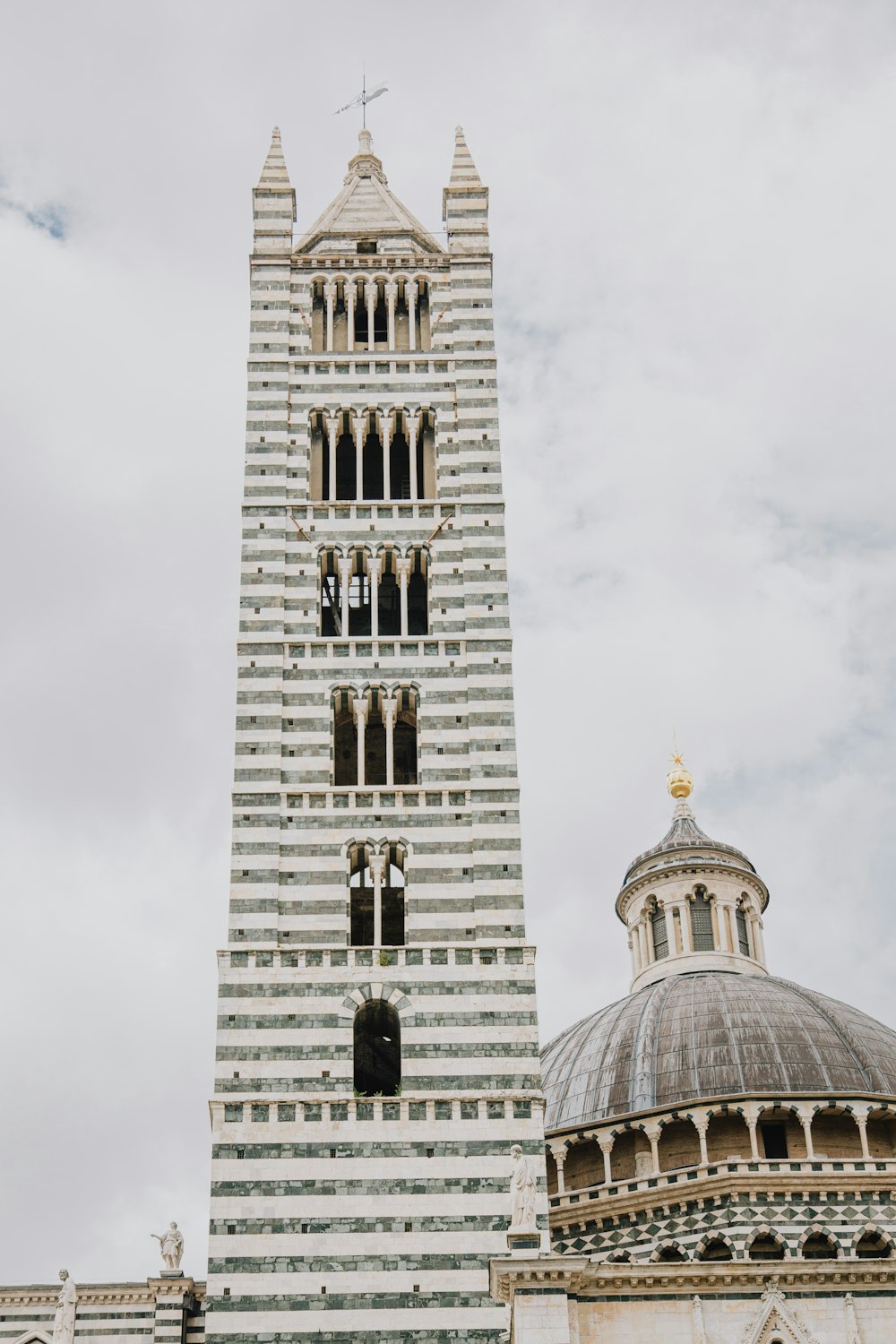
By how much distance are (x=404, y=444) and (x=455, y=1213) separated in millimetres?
15599

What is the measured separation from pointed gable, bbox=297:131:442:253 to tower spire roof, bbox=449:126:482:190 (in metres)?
1.25

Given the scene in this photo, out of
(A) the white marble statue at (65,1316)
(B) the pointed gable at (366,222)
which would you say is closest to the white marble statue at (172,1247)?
(A) the white marble statue at (65,1316)

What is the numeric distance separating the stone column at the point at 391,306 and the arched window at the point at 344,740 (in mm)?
8425

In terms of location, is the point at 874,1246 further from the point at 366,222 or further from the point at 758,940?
the point at 366,222

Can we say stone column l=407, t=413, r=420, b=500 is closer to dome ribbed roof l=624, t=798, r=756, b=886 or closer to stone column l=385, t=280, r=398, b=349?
stone column l=385, t=280, r=398, b=349

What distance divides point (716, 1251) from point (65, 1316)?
417 inches

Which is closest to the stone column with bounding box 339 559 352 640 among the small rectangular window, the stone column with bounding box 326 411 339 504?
the stone column with bounding box 326 411 339 504

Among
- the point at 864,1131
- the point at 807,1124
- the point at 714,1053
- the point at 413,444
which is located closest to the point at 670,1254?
the point at 807,1124

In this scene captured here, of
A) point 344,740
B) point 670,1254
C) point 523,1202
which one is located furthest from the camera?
point 344,740

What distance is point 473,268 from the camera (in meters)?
42.4

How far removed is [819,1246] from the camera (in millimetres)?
34281

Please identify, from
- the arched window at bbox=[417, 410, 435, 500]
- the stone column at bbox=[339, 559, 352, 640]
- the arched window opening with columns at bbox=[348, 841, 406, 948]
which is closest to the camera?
the arched window opening with columns at bbox=[348, 841, 406, 948]

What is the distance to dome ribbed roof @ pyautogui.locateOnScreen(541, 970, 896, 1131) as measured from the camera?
3647cm

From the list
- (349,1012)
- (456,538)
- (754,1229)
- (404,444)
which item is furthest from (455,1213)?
(404,444)
